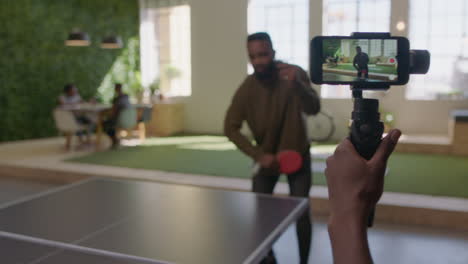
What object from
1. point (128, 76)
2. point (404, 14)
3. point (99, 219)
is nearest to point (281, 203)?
point (99, 219)

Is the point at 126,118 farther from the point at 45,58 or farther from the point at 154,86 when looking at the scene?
the point at 45,58

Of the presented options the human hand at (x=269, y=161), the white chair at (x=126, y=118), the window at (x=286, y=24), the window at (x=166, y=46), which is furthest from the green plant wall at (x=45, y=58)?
the human hand at (x=269, y=161)

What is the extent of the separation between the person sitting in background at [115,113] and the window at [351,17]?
3.29 metres

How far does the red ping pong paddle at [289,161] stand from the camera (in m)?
1.95

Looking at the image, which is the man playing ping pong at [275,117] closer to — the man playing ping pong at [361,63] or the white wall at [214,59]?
the man playing ping pong at [361,63]

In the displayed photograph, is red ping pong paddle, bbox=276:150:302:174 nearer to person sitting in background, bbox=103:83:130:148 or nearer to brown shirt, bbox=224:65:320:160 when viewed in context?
brown shirt, bbox=224:65:320:160

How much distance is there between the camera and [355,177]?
57cm

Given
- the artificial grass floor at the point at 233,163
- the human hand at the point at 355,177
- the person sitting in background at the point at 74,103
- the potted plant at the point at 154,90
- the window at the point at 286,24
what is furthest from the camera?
the potted plant at the point at 154,90

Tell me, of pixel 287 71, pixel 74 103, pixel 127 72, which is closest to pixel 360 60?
pixel 287 71

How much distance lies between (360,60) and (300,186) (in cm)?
137

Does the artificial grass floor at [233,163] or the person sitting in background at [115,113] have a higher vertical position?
the person sitting in background at [115,113]

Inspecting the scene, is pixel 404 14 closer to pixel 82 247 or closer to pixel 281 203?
pixel 281 203

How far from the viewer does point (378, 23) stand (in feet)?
22.8

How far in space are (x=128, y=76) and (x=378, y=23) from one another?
208 inches
